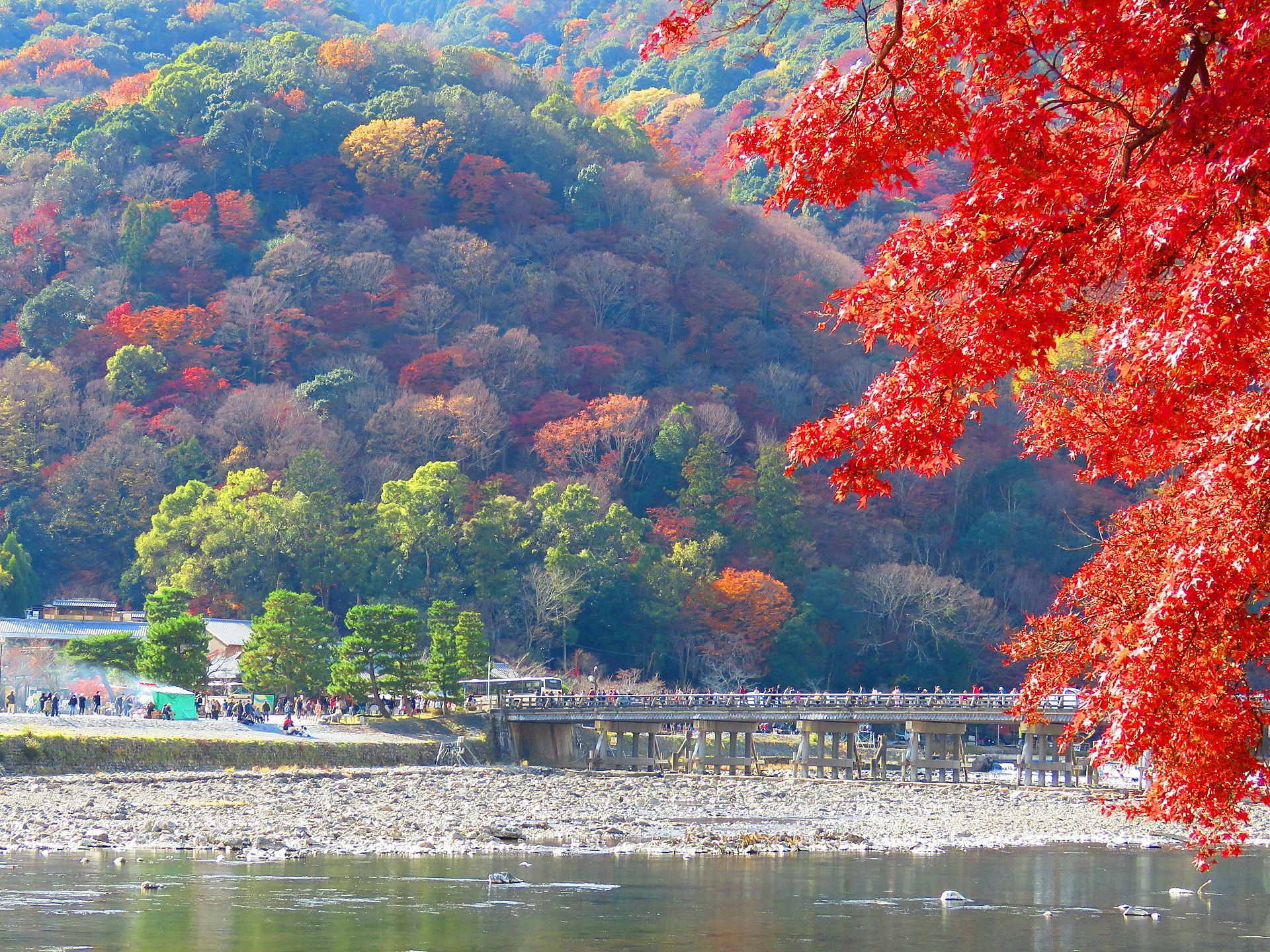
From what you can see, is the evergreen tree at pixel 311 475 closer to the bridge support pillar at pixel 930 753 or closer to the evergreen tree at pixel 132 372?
the evergreen tree at pixel 132 372

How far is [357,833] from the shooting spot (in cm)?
2377

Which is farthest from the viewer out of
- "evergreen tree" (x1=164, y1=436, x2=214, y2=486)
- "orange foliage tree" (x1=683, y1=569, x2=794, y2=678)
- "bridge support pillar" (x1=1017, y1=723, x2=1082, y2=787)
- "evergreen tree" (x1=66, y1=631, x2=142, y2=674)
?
"evergreen tree" (x1=164, y1=436, x2=214, y2=486)

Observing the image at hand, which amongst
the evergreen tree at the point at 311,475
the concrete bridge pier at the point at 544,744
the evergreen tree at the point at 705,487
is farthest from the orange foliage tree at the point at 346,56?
the concrete bridge pier at the point at 544,744

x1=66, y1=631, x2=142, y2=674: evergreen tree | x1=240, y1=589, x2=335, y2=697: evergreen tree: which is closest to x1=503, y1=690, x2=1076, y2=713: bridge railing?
x1=240, y1=589, x2=335, y2=697: evergreen tree

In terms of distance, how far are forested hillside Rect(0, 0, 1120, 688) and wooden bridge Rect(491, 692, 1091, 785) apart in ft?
30.2

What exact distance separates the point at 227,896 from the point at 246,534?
3716cm

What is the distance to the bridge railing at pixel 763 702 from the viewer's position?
40.4 meters

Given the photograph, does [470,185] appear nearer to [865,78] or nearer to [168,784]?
[168,784]

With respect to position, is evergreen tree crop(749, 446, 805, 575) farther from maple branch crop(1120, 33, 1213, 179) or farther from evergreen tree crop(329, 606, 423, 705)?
maple branch crop(1120, 33, 1213, 179)

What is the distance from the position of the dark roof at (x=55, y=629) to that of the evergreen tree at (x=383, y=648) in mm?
8655

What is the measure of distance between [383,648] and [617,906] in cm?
2683

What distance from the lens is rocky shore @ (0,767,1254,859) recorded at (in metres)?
22.9

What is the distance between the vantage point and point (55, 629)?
154ft

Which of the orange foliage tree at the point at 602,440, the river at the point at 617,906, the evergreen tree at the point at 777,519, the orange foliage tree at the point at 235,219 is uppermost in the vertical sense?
the orange foliage tree at the point at 235,219
